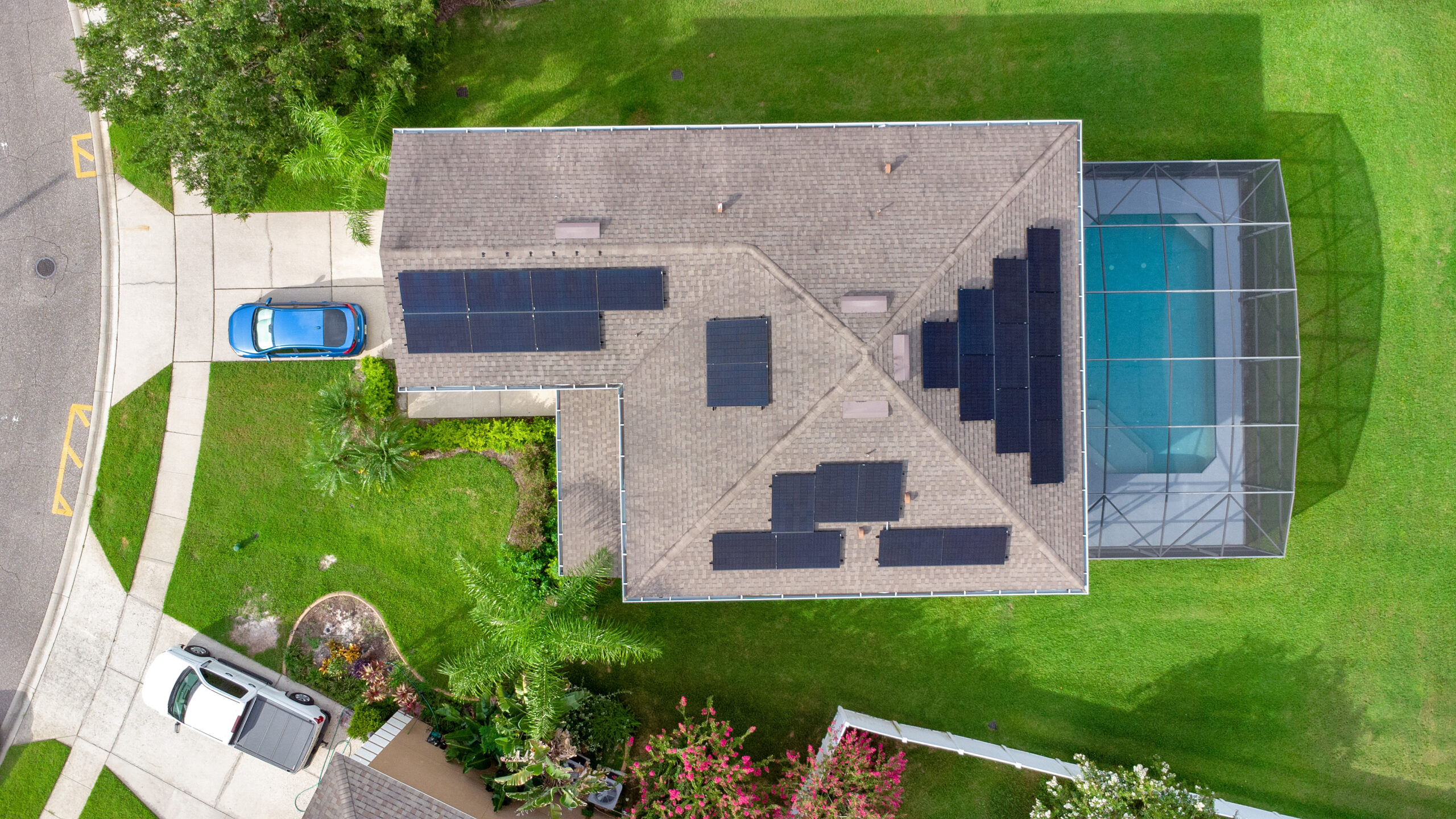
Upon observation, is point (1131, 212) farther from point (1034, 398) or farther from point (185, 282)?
point (185, 282)

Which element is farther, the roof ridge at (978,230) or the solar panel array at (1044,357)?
the solar panel array at (1044,357)

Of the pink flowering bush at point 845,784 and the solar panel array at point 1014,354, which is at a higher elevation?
the solar panel array at point 1014,354

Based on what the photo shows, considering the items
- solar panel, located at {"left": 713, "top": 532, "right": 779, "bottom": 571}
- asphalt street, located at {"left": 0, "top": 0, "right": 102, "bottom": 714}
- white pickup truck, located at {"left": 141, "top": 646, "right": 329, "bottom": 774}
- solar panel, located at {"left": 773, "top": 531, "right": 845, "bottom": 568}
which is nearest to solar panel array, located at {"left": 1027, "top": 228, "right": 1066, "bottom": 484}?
solar panel, located at {"left": 773, "top": 531, "right": 845, "bottom": 568}

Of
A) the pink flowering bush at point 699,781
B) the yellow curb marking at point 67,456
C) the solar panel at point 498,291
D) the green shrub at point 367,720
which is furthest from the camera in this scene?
the yellow curb marking at point 67,456

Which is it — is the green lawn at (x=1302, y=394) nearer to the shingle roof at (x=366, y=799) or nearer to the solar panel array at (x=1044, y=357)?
the shingle roof at (x=366, y=799)

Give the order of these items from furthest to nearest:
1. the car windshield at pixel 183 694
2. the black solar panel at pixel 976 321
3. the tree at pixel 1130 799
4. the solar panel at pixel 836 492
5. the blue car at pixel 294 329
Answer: the blue car at pixel 294 329 < the car windshield at pixel 183 694 < the tree at pixel 1130 799 < the solar panel at pixel 836 492 < the black solar panel at pixel 976 321

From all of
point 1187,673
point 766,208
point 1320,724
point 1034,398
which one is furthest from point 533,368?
point 1320,724

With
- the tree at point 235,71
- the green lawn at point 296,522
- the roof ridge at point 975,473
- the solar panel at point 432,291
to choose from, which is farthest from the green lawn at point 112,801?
the roof ridge at point 975,473
